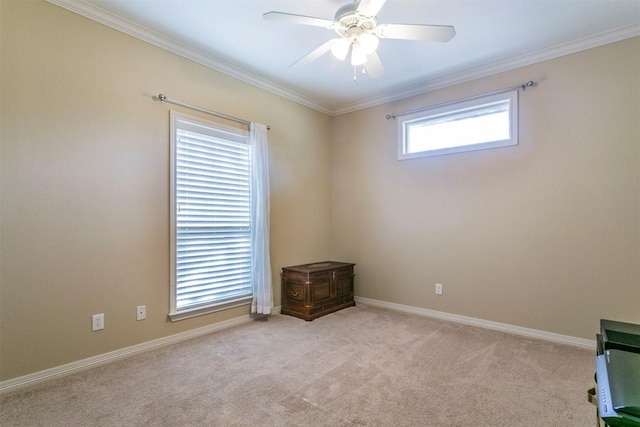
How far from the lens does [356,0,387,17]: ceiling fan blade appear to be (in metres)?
1.84

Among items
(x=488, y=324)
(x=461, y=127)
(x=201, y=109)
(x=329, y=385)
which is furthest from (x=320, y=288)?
(x=461, y=127)

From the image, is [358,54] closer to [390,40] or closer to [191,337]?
[390,40]

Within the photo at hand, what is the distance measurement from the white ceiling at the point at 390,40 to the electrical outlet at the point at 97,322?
2266 mm

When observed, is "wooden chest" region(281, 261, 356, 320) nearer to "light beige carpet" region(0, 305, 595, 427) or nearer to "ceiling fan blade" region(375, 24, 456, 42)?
"light beige carpet" region(0, 305, 595, 427)

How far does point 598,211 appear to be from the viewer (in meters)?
2.82

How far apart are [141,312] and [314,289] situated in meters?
1.74

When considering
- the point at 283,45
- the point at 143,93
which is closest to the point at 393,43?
the point at 283,45

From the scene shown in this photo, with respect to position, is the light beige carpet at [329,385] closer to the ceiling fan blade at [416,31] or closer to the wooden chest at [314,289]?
the wooden chest at [314,289]

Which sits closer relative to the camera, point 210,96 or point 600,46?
point 600,46

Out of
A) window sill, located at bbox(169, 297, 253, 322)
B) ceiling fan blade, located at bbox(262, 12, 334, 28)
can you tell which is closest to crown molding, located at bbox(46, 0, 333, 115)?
ceiling fan blade, located at bbox(262, 12, 334, 28)

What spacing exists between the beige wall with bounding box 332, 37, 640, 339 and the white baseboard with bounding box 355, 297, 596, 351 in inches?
2.1

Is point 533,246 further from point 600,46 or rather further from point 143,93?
point 143,93

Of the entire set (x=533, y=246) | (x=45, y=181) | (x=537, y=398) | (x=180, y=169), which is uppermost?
(x=180, y=169)

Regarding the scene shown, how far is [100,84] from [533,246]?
13.2 ft
